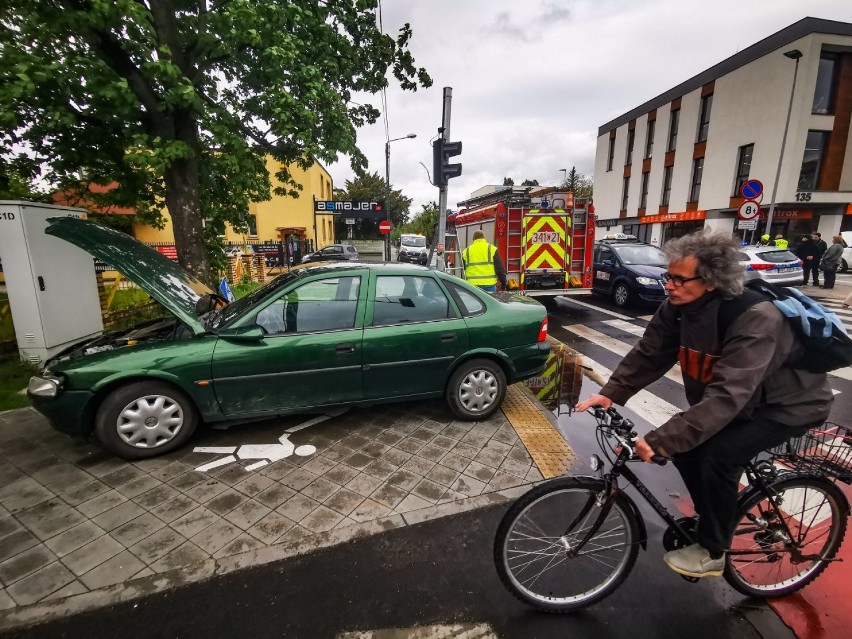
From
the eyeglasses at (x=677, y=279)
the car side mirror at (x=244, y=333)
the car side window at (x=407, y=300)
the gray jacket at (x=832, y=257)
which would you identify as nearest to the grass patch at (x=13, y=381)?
the car side mirror at (x=244, y=333)

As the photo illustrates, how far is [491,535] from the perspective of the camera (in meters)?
2.62

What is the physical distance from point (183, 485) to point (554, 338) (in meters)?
6.23

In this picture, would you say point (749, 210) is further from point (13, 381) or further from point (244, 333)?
point (13, 381)

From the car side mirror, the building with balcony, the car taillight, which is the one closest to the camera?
the car side mirror

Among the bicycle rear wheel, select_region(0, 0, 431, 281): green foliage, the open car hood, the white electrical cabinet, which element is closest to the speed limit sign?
select_region(0, 0, 431, 281): green foliage

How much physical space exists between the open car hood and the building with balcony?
20.3 metres

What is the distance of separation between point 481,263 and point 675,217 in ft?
84.2

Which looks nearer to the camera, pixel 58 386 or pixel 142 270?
pixel 58 386

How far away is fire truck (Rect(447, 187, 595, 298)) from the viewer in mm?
9156

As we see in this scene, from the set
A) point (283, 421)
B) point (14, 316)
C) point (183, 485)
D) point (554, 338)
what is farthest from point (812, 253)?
point (14, 316)

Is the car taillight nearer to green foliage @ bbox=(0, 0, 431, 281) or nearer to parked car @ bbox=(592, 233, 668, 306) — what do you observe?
green foliage @ bbox=(0, 0, 431, 281)

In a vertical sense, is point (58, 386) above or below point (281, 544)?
above

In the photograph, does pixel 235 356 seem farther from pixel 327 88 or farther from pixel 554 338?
pixel 554 338

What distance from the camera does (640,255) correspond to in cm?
1080
